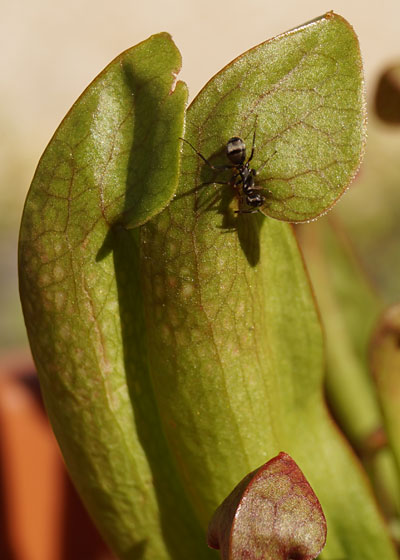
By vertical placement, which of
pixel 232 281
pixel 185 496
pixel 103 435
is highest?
pixel 232 281

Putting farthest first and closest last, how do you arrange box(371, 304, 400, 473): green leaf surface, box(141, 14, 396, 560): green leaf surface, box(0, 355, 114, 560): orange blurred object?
1. box(0, 355, 114, 560): orange blurred object
2. box(371, 304, 400, 473): green leaf surface
3. box(141, 14, 396, 560): green leaf surface

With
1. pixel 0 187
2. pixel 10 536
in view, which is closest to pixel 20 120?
pixel 0 187

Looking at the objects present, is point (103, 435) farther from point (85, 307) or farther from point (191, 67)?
point (191, 67)

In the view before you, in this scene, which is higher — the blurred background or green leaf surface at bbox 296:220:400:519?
the blurred background

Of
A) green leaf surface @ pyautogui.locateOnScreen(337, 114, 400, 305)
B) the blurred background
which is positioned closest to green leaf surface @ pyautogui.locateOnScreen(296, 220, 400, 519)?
green leaf surface @ pyautogui.locateOnScreen(337, 114, 400, 305)

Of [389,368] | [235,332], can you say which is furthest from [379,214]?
[235,332]

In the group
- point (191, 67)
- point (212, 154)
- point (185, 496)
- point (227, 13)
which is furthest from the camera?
point (227, 13)

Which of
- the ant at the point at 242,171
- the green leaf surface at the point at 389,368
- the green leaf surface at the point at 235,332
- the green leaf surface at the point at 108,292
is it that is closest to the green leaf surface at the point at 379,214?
the green leaf surface at the point at 389,368

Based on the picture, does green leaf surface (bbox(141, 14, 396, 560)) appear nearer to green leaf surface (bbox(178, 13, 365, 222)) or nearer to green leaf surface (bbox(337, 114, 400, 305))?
green leaf surface (bbox(178, 13, 365, 222))
